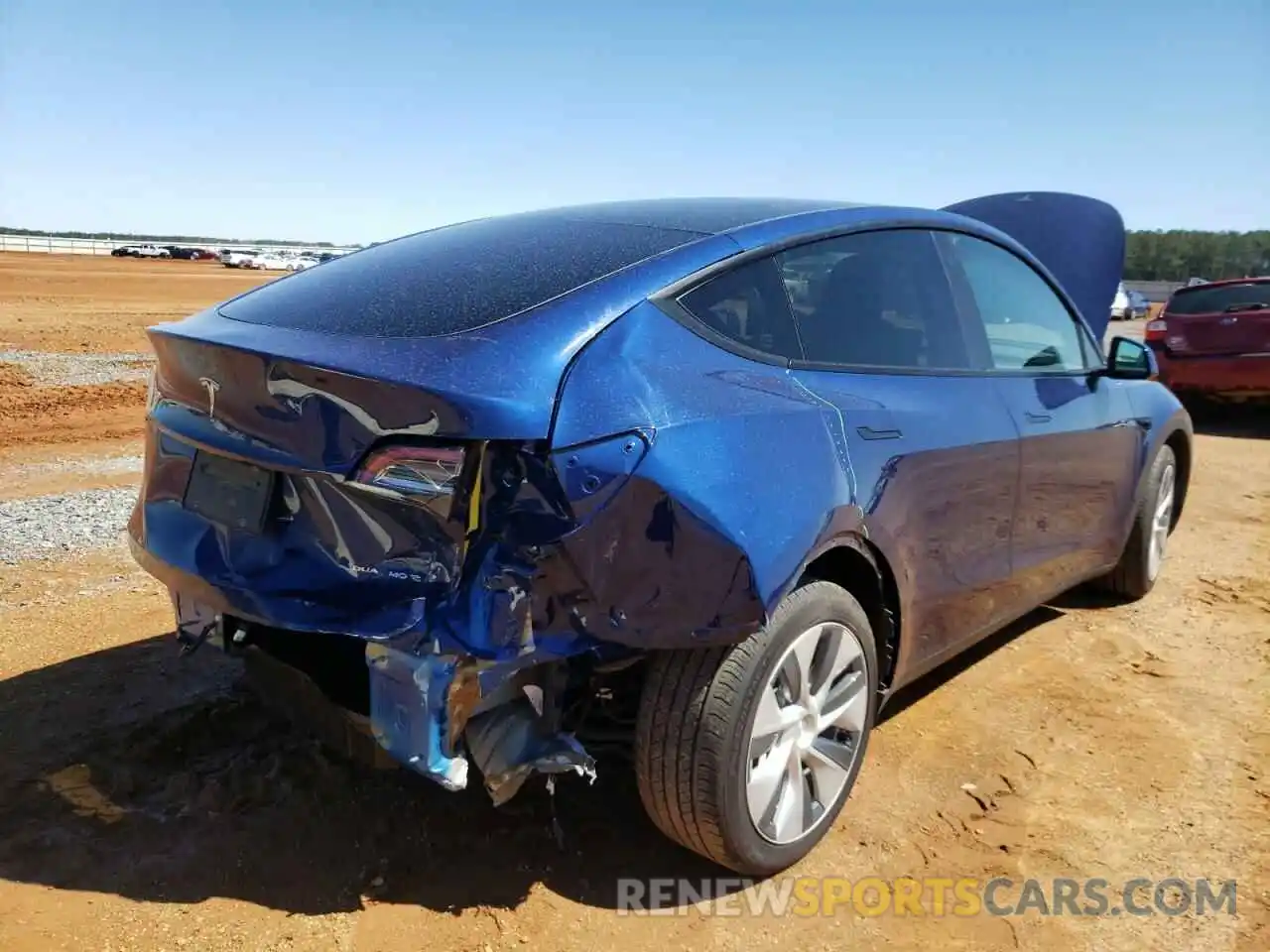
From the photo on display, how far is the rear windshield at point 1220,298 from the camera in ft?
31.5

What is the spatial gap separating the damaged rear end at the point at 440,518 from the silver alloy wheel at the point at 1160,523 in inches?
131

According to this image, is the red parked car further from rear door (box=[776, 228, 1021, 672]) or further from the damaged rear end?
the damaged rear end

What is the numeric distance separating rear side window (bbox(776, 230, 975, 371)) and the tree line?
2114 inches

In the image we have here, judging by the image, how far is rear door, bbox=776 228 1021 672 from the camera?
2703 mm

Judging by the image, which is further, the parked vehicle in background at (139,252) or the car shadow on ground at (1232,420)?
the parked vehicle in background at (139,252)

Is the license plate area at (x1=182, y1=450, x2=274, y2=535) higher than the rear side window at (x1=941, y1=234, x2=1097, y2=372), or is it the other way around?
the rear side window at (x1=941, y1=234, x2=1097, y2=372)

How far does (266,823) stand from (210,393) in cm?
120

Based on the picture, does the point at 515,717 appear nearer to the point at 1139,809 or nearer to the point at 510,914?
the point at 510,914

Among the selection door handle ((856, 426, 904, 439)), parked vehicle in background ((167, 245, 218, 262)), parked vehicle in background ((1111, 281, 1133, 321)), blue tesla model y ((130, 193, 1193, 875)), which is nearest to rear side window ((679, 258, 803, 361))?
blue tesla model y ((130, 193, 1193, 875))

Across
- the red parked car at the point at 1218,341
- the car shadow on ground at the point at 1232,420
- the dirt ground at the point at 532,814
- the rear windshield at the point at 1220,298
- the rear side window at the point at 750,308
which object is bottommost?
the car shadow on ground at the point at 1232,420

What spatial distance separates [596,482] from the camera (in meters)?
2.05

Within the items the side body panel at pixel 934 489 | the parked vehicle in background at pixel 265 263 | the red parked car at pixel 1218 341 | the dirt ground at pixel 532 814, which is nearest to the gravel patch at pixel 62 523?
the dirt ground at pixel 532 814

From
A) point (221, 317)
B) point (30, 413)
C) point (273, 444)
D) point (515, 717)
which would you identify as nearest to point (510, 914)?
point (515, 717)

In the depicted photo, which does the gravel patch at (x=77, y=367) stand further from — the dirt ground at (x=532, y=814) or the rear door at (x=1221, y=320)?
the rear door at (x=1221, y=320)
